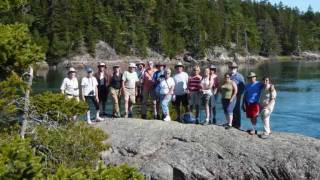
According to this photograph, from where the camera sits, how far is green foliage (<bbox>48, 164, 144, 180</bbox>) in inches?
234

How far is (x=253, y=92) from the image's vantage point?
14.0 m

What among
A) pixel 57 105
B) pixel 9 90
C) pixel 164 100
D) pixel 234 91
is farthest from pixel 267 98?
pixel 9 90

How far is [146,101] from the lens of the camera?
16.5 meters

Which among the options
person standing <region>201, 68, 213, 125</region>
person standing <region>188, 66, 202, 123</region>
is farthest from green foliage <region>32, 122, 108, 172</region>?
person standing <region>201, 68, 213, 125</region>

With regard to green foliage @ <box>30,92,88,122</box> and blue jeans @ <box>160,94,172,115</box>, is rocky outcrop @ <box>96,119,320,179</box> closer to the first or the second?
blue jeans @ <box>160,94,172,115</box>

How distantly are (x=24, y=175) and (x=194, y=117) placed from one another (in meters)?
10.4

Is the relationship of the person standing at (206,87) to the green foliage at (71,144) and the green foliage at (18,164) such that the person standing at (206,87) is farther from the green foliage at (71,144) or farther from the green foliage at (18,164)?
the green foliage at (18,164)

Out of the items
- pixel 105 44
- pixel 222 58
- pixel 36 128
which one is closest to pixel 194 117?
pixel 36 128

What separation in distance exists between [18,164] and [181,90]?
9787 millimetres

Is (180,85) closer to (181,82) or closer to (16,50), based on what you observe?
(181,82)

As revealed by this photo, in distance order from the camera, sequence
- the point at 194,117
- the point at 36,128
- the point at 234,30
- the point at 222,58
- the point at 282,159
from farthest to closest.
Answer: the point at 234,30 → the point at 222,58 → the point at 194,117 → the point at 282,159 → the point at 36,128

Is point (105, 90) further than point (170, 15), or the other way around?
point (170, 15)

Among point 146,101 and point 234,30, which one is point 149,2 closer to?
point 234,30

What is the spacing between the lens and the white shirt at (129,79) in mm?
15695
